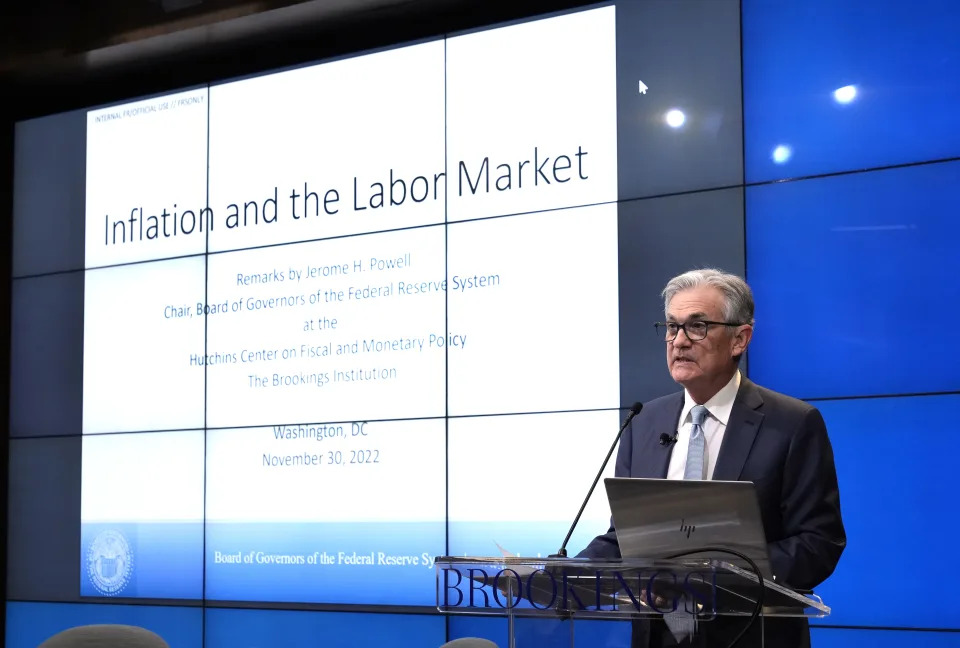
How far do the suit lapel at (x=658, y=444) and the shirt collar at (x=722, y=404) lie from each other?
29 millimetres

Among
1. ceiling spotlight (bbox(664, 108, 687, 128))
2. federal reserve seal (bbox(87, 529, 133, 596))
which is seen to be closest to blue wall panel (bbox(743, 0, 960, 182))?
ceiling spotlight (bbox(664, 108, 687, 128))

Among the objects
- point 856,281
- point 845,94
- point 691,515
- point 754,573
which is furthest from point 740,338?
point 845,94

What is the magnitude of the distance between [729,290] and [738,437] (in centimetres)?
42

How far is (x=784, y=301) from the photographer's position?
454 centimetres

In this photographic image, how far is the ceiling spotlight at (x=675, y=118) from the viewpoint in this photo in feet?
15.8

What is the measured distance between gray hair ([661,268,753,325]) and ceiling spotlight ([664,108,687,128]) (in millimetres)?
1756

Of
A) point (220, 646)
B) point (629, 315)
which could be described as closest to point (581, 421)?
point (629, 315)

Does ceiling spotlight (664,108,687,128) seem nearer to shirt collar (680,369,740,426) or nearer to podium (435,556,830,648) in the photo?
shirt collar (680,369,740,426)

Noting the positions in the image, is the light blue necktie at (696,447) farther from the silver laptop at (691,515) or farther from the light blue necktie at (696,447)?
the silver laptop at (691,515)

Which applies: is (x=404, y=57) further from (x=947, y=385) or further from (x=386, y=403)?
(x=947, y=385)

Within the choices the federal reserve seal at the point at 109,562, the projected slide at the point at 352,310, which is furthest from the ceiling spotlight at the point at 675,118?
the federal reserve seal at the point at 109,562

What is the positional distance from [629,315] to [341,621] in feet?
6.47

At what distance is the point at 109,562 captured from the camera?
594 cm

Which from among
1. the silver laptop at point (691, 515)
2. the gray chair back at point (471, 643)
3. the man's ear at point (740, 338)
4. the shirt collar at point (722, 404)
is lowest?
the gray chair back at point (471, 643)
